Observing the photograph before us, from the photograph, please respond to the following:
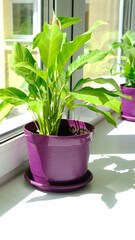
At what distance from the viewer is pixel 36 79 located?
93cm

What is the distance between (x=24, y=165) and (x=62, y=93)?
30 centimetres

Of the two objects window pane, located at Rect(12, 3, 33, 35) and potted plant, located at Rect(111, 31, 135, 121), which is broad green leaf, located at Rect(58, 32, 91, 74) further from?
potted plant, located at Rect(111, 31, 135, 121)

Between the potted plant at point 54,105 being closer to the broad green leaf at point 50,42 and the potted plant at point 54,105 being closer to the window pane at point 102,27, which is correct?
the broad green leaf at point 50,42

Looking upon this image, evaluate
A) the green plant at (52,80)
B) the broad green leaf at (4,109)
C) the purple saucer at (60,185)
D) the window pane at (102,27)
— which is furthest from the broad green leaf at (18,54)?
the window pane at (102,27)

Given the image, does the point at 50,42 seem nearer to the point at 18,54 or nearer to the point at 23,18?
the point at 18,54

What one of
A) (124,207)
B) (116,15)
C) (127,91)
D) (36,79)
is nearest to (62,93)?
(36,79)

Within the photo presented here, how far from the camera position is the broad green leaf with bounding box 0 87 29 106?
Answer: 0.87 meters

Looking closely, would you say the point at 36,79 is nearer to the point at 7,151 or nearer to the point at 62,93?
the point at 62,93

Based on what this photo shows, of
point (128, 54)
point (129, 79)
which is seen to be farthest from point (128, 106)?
point (128, 54)

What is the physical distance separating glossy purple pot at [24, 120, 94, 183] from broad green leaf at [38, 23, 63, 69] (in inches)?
7.8

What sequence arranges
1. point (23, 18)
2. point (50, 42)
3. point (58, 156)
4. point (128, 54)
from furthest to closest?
point (128, 54) < point (23, 18) < point (58, 156) < point (50, 42)

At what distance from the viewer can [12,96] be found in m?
0.89

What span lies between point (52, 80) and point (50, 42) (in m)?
0.18

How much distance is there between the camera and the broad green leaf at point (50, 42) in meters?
0.77
